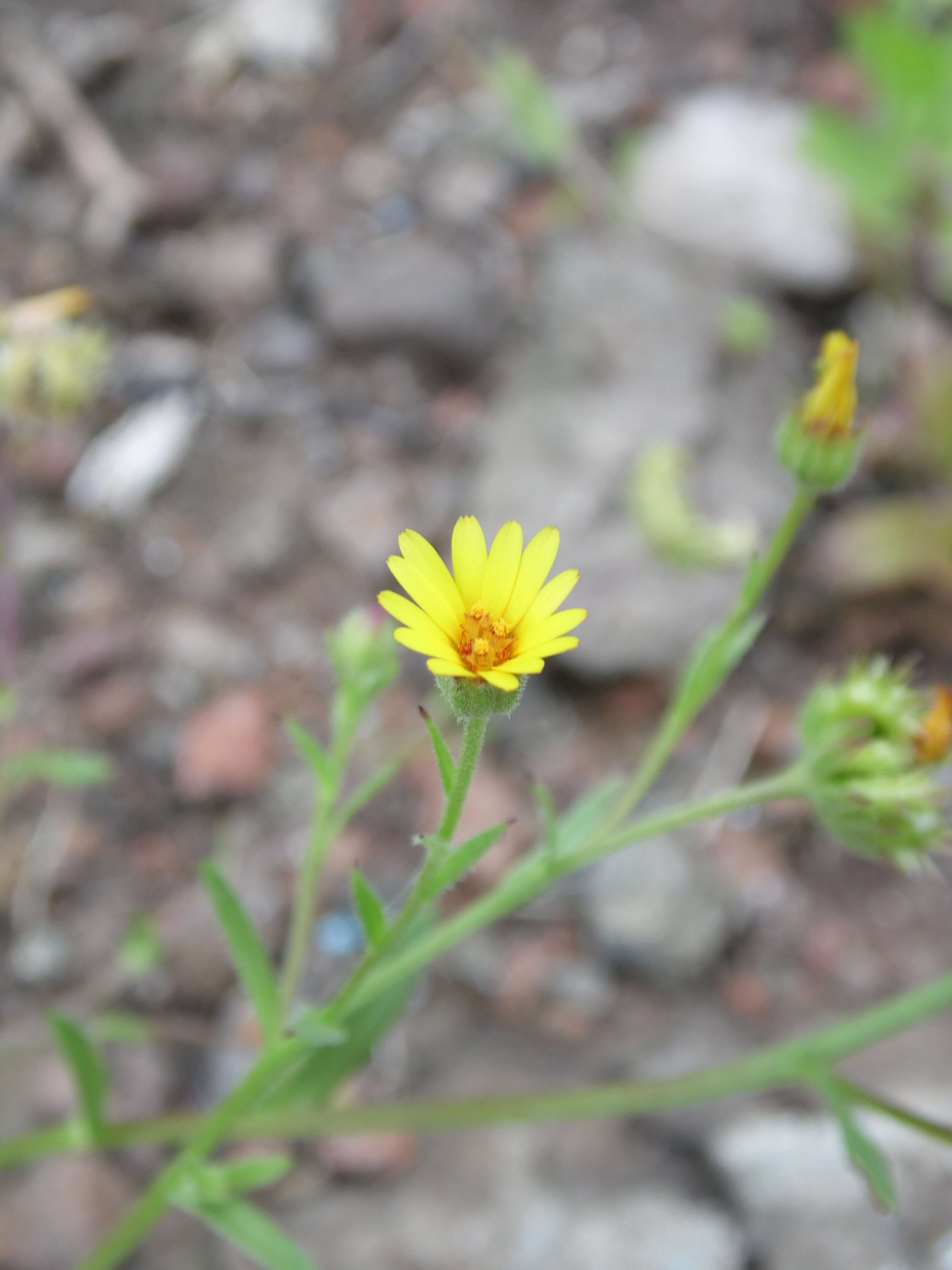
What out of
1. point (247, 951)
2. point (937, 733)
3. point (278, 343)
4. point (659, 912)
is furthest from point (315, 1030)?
point (278, 343)

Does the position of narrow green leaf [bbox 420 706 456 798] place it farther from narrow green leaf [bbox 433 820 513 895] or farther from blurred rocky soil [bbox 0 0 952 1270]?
blurred rocky soil [bbox 0 0 952 1270]

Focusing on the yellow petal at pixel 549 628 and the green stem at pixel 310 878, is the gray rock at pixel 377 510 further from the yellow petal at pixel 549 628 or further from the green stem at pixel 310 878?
the yellow petal at pixel 549 628

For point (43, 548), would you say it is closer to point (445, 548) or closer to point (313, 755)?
point (445, 548)

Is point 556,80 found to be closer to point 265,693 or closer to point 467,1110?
point 265,693

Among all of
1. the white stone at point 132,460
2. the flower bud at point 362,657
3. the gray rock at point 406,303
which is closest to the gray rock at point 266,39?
the gray rock at point 406,303

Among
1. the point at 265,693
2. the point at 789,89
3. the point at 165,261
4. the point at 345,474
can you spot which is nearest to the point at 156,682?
the point at 265,693
